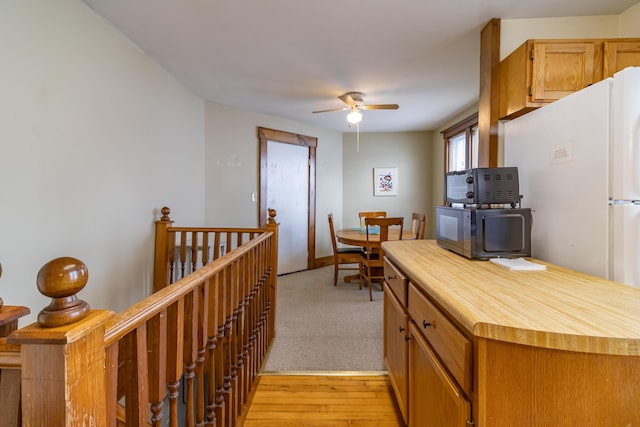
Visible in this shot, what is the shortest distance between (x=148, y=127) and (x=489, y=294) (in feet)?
8.91

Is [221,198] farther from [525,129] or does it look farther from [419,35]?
[525,129]

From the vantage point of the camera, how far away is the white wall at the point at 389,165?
521 cm

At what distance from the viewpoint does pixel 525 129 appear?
1627mm

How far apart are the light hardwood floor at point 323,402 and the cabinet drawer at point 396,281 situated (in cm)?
68

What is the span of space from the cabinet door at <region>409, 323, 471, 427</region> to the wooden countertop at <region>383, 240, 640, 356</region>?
0.67ft

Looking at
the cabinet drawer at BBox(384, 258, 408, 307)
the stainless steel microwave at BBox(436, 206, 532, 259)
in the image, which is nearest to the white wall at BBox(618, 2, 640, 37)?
the stainless steel microwave at BBox(436, 206, 532, 259)

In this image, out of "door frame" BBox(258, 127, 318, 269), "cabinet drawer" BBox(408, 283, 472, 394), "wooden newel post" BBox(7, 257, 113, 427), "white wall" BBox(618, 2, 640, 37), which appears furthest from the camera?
"door frame" BBox(258, 127, 318, 269)

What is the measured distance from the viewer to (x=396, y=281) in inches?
60.5

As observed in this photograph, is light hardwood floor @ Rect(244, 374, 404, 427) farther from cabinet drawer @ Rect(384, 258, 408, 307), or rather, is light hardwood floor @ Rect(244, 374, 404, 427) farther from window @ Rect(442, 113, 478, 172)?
A: window @ Rect(442, 113, 478, 172)

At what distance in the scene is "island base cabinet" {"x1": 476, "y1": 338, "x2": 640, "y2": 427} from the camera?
0.68 m

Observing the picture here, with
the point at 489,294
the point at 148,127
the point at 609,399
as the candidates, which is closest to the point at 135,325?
the point at 489,294

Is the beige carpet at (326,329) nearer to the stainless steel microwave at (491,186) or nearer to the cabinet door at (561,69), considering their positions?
the stainless steel microwave at (491,186)

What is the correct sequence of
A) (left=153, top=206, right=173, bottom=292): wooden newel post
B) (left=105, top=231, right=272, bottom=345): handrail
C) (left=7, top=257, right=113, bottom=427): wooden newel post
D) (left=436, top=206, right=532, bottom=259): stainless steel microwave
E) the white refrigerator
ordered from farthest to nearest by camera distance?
(left=153, top=206, right=173, bottom=292): wooden newel post
(left=436, top=206, right=532, bottom=259): stainless steel microwave
the white refrigerator
(left=105, top=231, right=272, bottom=345): handrail
(left=7, top=257, right=113, bottom=427): wooden newel post

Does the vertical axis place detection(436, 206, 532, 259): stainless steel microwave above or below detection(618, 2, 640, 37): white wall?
below
